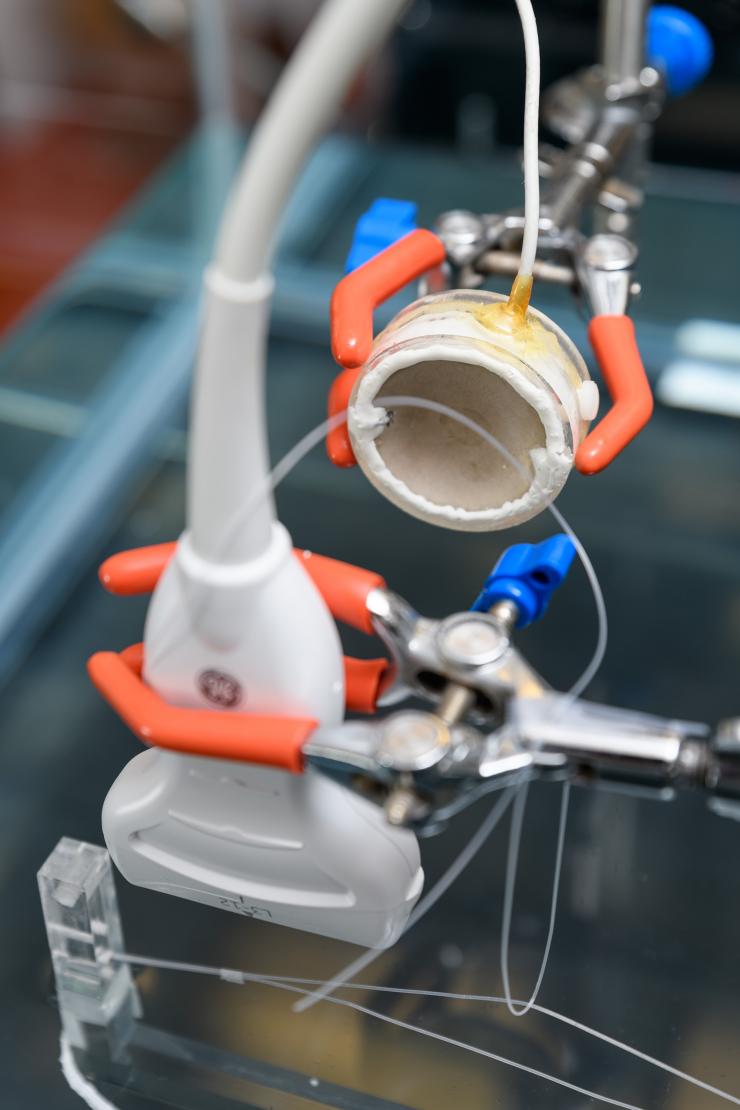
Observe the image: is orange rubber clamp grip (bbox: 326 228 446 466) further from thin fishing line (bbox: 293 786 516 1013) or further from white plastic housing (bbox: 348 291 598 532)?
thin fishing line (bbox: 293 786 516 1013)

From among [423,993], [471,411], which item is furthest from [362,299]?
[423,993]

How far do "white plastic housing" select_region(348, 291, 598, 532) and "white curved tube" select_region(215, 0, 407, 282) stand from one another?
3.0 inches

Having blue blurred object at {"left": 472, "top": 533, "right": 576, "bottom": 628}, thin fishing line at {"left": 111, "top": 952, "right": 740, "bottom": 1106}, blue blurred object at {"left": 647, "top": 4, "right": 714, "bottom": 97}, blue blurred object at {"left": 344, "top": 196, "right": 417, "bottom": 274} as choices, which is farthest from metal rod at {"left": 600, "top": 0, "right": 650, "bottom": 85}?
thin fishing line at {"left": 111, "top": 952, "right": 740, "bottom": 1106}

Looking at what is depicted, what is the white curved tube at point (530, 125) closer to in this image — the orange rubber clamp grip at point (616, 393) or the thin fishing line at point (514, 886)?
the orange rubber clamp grip at point (616, 393)

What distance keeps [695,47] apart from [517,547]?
0.35 metres

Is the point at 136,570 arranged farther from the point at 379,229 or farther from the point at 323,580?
the point at 379,229

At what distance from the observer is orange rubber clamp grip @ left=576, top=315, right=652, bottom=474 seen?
440 mm

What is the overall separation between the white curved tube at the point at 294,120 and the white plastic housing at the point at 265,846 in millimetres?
186

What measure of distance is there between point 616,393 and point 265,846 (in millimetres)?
199

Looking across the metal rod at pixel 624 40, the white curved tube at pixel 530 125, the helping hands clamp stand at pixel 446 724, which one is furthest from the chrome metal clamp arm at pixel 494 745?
the metal rod at pixel 624 40

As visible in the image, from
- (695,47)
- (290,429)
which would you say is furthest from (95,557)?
(695,47)

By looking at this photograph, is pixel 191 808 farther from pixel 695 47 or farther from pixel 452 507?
pixel 695 47

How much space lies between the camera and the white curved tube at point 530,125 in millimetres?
427

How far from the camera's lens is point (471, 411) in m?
0.46
